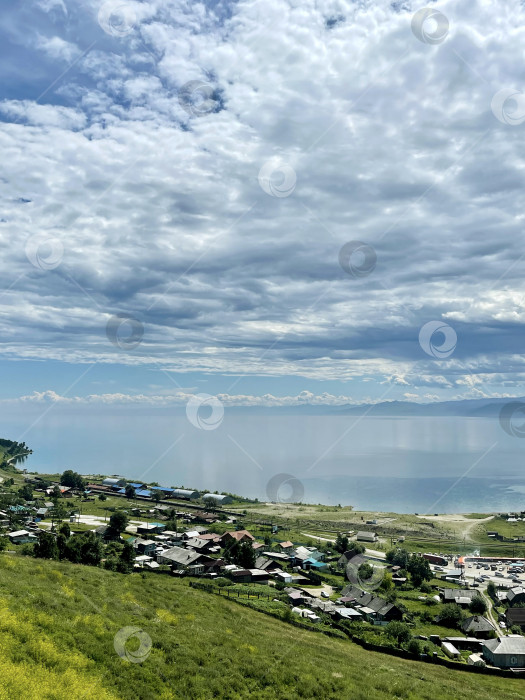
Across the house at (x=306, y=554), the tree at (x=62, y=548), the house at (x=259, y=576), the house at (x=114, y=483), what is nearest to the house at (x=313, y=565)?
the house at (x=306, y=554)

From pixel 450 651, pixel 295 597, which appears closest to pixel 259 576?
pixel 295 597

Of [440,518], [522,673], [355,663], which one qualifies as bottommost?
[522,673]

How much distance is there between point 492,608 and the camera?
66812mm

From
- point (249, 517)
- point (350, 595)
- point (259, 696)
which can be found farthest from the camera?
point (249, 517)

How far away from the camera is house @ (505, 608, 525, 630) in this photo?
58031 millimetres

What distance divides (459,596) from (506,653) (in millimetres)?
24136

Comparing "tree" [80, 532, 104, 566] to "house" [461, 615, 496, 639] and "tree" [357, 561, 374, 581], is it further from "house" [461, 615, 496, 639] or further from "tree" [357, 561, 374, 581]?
"house" [461, 615, 496, 639]

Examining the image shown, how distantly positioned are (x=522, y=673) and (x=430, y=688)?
22782 millimetres

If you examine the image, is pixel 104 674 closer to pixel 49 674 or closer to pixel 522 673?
pixel 49 674

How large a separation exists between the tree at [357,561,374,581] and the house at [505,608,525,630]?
1951 centimetres

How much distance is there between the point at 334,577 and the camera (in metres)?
74.9

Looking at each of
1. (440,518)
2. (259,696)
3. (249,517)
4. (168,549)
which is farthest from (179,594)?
(440,518)

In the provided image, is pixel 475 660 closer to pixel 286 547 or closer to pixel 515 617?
pixel 515 617

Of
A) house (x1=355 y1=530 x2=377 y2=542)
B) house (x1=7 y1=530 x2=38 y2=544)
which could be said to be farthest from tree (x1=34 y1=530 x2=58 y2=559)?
house (x1=355 y1=530 x2=377 y2=542)
